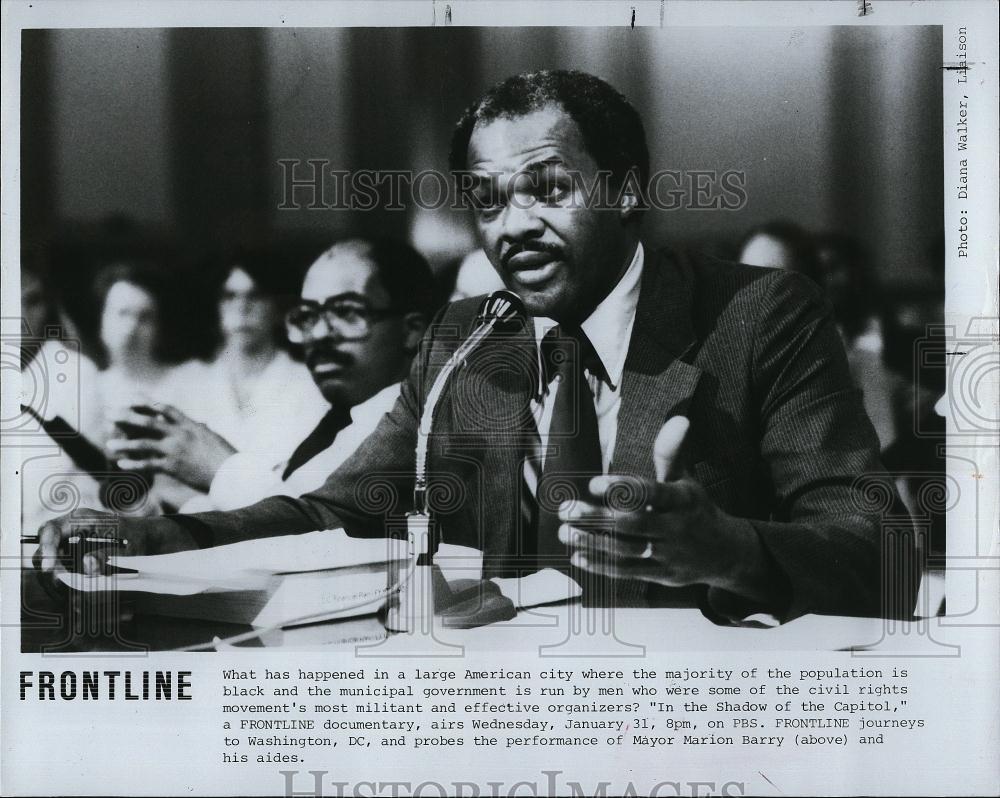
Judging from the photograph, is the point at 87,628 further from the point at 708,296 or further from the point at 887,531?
the point at 887,531

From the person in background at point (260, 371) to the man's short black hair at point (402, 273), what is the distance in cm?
21

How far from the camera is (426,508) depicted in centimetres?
227

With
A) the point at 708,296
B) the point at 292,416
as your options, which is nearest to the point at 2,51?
the point at 292,416

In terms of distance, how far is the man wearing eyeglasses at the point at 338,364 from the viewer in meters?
2.30

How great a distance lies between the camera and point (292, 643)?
2.29 metres

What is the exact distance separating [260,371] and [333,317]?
0.24 meters

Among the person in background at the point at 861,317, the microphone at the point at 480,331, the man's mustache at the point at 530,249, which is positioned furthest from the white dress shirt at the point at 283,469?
the person in background at the point at 861,317

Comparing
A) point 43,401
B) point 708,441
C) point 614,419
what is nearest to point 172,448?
point 43,401

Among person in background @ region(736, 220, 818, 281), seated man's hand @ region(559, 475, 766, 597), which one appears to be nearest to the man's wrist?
seated man's hand @ region(559, 475, 766, 597)

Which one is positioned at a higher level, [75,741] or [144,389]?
[144,389]

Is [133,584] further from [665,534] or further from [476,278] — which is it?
[665,534]

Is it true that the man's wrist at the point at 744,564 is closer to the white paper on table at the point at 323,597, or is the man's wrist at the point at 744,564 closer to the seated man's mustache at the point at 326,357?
the white paper on table at the point at 323,597

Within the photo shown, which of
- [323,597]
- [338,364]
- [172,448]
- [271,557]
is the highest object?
[338,364]

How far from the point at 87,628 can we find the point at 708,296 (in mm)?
1849
